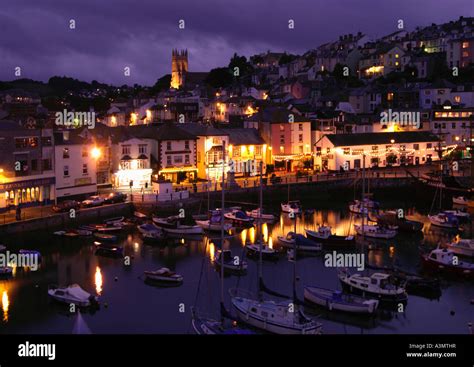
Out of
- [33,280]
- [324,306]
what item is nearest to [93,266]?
[33,280]

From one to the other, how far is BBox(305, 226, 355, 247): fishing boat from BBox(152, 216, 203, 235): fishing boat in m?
4.93

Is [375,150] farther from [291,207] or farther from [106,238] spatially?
[106,238]

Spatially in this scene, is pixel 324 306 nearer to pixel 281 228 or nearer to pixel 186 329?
pixel 186 329

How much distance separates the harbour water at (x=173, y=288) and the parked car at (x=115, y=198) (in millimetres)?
4488

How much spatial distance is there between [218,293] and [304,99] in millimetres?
48024

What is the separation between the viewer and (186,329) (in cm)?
1738

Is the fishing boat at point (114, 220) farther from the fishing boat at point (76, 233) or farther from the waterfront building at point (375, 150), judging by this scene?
the waterfront building at point (375, 150)

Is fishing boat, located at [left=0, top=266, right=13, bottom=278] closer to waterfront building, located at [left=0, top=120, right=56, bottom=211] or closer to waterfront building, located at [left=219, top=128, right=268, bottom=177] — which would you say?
waterfront building, located at [left=0, top=120, right=56, bottom=211]

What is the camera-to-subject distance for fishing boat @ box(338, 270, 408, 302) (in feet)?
63.6

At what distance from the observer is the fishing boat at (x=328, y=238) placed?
2685 cm

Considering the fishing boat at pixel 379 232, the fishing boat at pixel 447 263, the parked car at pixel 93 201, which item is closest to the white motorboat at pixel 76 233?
the parked car at pixel 93 201

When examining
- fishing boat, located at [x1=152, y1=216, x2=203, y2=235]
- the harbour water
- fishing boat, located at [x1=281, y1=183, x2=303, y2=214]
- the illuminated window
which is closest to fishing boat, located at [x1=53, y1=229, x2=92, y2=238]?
the harbour water
